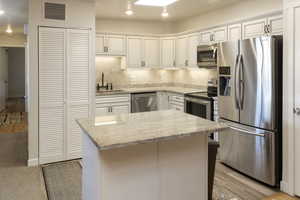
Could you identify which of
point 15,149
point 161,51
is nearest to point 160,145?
point 15,149

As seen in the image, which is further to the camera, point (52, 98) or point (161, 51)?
point (161, 51)

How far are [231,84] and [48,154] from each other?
119 inches

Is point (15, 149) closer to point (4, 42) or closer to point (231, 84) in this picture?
point (231, 84)

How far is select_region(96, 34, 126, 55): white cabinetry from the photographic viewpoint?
18.4 feet

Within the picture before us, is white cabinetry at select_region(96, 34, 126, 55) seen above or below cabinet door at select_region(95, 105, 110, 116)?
above

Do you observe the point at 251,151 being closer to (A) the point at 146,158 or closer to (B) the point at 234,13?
(A) the point at 146,158

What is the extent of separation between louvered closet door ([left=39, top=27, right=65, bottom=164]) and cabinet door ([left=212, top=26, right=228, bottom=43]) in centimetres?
264

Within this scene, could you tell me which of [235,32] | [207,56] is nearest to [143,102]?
[207,56]

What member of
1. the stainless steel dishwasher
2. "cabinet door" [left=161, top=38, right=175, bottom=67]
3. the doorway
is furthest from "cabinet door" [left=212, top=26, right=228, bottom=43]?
the doorway

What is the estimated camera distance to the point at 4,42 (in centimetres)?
855

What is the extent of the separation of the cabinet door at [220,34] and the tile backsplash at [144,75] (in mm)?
898

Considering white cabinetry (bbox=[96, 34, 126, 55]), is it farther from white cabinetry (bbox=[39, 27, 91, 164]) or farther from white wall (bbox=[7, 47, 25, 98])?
white wall (bbox=[7, 47, 25, 98])

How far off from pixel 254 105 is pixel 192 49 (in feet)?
7.91

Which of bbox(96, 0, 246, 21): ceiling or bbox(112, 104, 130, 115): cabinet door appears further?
bbox(112, 104, 130, 115): cabinet door
